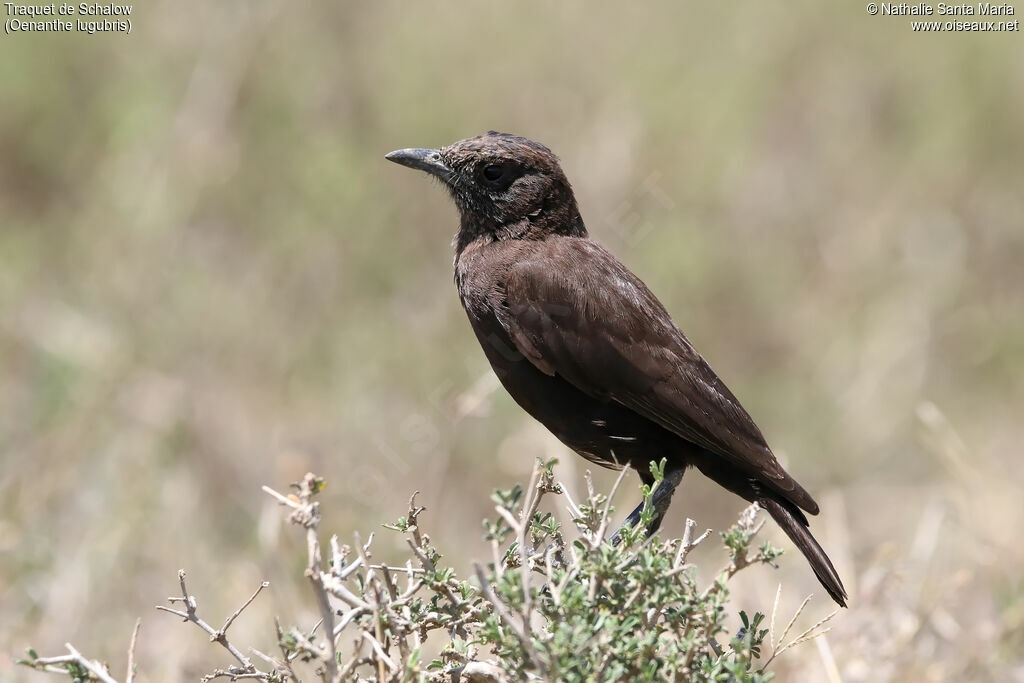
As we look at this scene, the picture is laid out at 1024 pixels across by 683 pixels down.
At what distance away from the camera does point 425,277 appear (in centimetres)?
770

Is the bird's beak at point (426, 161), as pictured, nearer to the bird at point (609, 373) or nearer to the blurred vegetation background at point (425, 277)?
the bird at point (609, 373)

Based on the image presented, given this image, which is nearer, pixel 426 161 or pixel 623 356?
pixel 623 356

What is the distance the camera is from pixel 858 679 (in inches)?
161

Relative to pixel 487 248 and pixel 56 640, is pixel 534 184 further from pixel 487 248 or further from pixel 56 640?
pixel 56 640

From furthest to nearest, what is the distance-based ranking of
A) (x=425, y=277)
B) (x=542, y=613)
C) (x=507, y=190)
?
1. (x=425, y=277)
2. (x=507, y=190)
3. (x=542, y=613)

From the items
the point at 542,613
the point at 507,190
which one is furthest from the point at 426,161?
the point at 542,613

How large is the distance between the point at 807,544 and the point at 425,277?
430 cm

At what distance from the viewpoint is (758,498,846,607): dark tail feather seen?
3.64m

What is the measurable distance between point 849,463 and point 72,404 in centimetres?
447

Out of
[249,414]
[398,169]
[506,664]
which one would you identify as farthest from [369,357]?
[506,664]

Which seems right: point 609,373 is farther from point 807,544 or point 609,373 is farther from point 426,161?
point 426,161

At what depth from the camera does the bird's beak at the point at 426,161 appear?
15.0 feet

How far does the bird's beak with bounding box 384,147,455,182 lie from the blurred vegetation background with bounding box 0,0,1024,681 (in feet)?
2.76

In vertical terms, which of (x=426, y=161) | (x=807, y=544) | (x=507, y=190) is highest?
(x=426, y=161)
